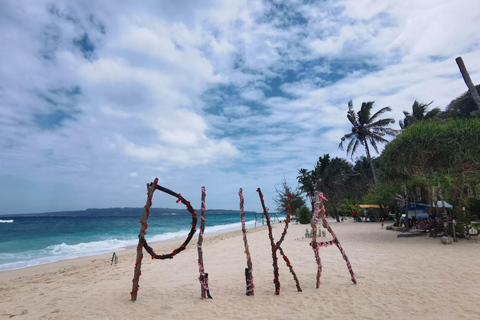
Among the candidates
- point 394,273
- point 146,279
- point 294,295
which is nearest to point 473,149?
point 394,273

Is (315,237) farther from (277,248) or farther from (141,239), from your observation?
(141,239)

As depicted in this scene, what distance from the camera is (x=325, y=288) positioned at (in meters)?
6.18

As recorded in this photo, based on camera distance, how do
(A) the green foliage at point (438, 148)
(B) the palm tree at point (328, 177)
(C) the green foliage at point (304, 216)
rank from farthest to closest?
1. (B) the palm tree at point (328, 177)
2. (C) the green foliage at point (304, 216)
3. (A) the green foliage at point (438, 148)

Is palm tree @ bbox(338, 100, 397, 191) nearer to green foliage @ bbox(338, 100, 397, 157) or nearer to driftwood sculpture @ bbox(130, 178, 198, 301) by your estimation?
green foliage @ bbox(338, 100, 397, 157)

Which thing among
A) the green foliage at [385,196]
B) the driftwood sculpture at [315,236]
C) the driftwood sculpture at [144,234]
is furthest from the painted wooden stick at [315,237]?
the green foliage at [385,196]

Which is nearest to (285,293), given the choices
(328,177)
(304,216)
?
(304,216)

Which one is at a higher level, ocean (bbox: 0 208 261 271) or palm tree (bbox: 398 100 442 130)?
palm tree (bbox: 398 100 442 130)

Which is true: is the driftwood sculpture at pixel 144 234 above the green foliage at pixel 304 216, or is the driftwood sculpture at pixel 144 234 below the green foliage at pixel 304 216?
above

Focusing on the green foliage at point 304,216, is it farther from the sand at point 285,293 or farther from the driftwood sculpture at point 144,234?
the driftwood sculpture at point 144,234

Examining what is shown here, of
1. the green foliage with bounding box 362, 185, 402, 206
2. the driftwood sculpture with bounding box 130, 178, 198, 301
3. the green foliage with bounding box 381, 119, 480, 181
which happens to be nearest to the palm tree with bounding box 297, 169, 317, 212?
the green foliage with bounding box 362, 185, 402, 206

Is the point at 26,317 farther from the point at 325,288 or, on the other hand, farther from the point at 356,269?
the point at 356,269

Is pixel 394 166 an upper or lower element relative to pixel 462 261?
upper

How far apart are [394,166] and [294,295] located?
33.2 ft

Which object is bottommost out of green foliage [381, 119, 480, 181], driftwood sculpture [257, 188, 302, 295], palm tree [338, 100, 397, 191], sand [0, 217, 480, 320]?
sand [0, 217, 480, 320]
